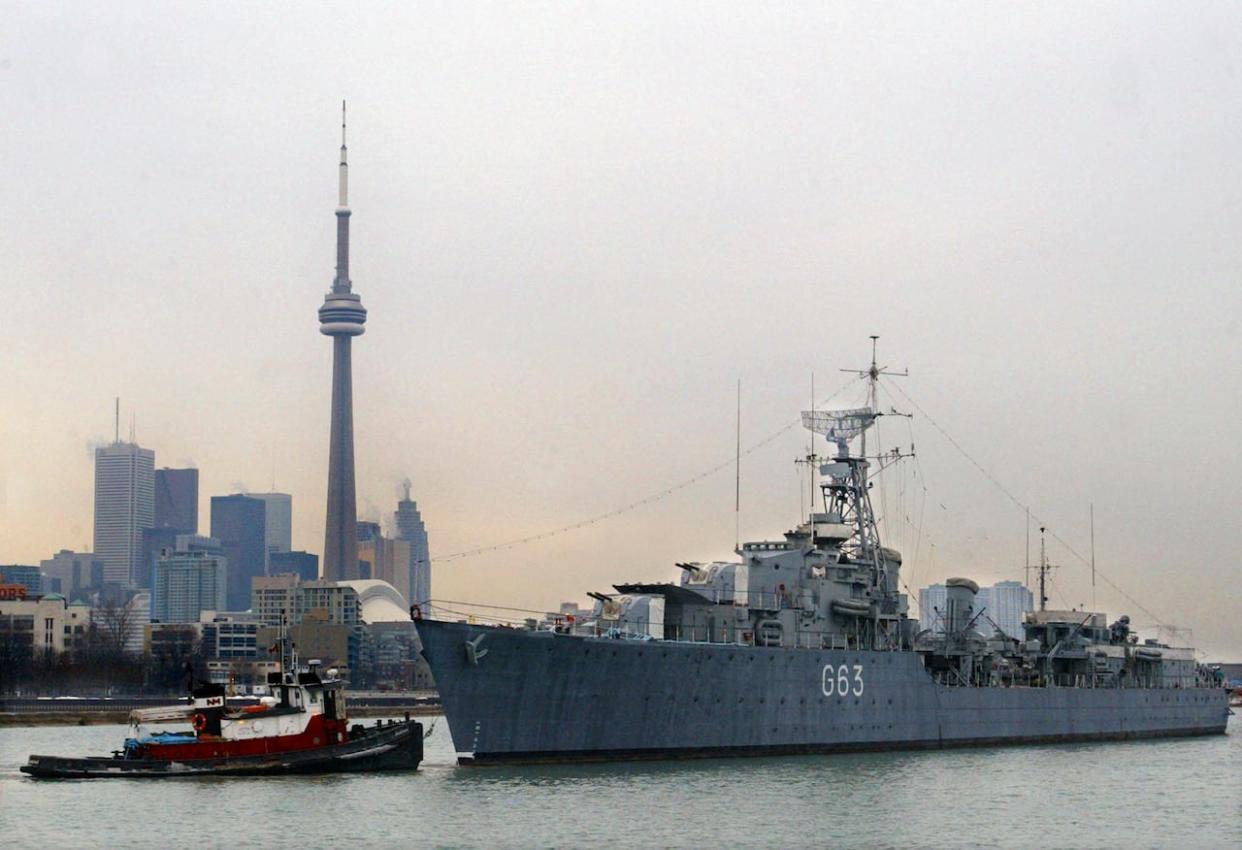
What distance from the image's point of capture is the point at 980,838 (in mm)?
40750

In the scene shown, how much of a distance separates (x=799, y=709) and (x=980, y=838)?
17670 mm

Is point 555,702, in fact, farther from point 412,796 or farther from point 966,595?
point 966,595

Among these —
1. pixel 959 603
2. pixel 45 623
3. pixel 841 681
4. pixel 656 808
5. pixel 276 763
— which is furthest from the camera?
pixel 45 623

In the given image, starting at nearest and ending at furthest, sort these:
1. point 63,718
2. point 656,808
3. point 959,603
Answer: point 656,808 < point 959,603 < point 63,718

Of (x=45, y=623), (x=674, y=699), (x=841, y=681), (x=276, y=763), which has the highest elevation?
(x=45, y=623)

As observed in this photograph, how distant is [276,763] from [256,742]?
85 centimetres

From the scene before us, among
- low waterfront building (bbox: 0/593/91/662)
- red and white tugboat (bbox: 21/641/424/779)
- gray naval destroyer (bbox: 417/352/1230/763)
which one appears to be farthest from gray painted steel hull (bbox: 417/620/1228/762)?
low waterfront building (bbox: 0/593/91/662)

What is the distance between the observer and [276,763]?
50.8 meters

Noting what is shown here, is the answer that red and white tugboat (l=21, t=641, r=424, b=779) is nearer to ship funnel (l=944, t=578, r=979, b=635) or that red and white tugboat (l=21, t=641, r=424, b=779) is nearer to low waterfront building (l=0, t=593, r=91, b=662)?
ship funnel (l=944, t=578, r=979, b=635)

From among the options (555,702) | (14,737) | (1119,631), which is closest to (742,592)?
(555,702)

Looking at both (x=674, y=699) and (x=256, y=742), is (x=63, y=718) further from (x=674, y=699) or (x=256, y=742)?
(x=674, y=699)

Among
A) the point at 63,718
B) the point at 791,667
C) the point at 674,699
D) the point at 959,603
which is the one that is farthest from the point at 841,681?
the point at 63,718

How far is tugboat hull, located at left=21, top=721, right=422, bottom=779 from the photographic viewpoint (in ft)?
165

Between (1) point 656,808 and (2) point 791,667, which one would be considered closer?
(1) point 656,808
